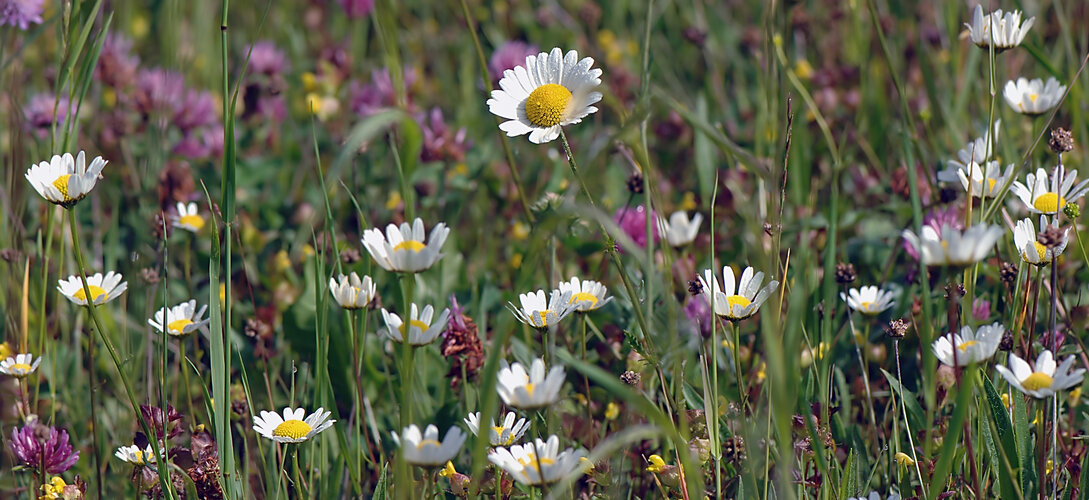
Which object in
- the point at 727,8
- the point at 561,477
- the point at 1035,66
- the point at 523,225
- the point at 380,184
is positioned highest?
the point at 727,8

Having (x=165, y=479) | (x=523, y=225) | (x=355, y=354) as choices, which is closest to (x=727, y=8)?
(x=523, y=225)

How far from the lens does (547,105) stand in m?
1.12

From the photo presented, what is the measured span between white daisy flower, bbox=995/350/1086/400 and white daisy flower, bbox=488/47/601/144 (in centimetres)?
53

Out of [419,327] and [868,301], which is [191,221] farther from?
[868,301]

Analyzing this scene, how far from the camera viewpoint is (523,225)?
2.04 m

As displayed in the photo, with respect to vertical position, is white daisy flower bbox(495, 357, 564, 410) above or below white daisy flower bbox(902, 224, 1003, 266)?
below

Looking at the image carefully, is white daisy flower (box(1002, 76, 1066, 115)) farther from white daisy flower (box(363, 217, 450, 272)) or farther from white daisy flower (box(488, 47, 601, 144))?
white daisy flower (box(363, 217, 450, 272))

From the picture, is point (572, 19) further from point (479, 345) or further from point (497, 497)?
point (497, 497)

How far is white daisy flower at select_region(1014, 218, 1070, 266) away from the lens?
1102mm

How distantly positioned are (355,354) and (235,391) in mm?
367

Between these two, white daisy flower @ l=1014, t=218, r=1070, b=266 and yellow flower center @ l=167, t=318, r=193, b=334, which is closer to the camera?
white daisy flower @ l=1014, t=218, r=1070, b=266

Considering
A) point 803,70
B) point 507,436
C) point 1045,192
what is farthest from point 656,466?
point 803,70

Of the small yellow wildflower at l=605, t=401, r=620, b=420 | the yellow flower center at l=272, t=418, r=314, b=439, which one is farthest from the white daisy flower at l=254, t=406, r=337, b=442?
the small yellow wildflower at l=605, t=401, r=620, b=420

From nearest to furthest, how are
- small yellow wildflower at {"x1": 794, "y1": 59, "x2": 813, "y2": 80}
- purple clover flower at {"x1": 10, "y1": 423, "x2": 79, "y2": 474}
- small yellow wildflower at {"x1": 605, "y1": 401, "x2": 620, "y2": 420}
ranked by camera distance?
purple clover flower at {"x1": 10, "y1": 423, "x2": 79, "y2": 474} → small yellow wildflower at {"x1": 605, "y1": 401, "x2": 620, "y2": 420} → small yellow wildflower at {"x1": 794, "y1": 59, "x2": 813, "y2": 80}
